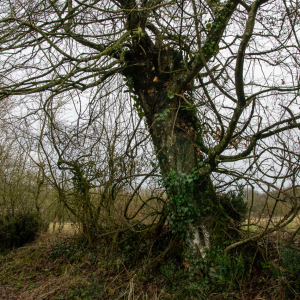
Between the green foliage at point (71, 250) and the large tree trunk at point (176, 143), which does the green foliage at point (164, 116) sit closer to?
the large tree trunk at point (176, 143)

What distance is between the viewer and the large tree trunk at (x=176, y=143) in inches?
190

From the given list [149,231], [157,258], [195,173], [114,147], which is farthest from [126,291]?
[114,147]

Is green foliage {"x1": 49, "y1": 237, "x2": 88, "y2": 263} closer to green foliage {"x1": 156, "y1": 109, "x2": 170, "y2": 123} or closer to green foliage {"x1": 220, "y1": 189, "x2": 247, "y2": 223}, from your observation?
green foliage {"x1": 220, "y1": 189, "x2": 247, "y2": 223}

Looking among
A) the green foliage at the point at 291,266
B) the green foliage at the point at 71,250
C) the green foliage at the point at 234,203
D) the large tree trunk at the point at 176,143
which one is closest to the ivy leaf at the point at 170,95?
the large tree trunk at the point at 176,143

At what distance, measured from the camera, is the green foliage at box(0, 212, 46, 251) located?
342 inches

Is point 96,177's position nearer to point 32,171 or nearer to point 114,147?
point 114,147

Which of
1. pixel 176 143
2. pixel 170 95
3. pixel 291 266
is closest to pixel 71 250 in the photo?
pixel 176 143

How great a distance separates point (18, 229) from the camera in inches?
349

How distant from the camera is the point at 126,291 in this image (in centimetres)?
470

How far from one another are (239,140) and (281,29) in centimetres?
209

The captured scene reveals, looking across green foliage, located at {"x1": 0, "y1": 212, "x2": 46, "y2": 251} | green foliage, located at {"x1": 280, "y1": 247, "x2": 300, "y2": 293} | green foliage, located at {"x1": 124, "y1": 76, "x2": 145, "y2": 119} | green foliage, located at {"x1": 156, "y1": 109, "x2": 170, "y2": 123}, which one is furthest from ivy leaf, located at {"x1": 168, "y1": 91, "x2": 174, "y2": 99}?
green foliage, located at {"x1": 0, "y1": 212, "x2": 46, "y2": 251}

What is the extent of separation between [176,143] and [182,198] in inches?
41.1

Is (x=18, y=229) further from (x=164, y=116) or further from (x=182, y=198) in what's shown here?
(x=164, y=116)

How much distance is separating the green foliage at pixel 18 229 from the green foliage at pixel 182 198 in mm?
5765
